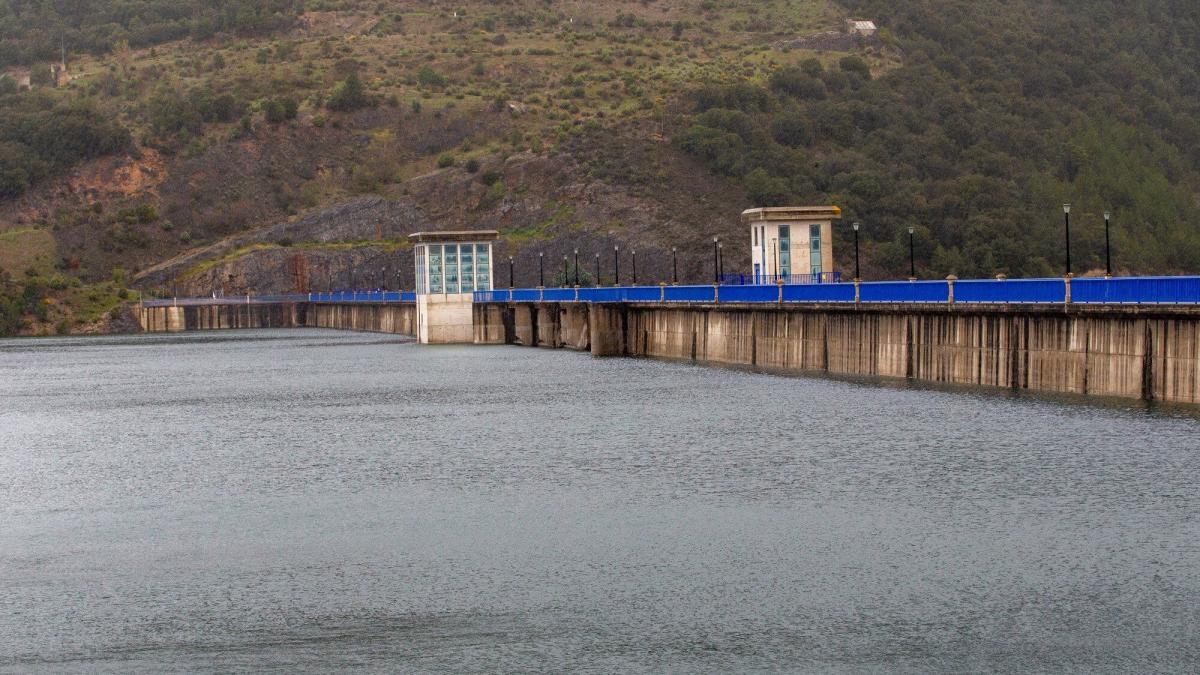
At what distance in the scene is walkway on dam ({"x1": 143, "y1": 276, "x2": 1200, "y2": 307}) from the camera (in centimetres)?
5147

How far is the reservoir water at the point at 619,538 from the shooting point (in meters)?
26.1

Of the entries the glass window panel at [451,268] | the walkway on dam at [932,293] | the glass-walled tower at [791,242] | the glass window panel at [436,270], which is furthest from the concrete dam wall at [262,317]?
the glass-walled tower at [791,242]

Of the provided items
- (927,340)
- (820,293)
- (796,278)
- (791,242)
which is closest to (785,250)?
(791,242)

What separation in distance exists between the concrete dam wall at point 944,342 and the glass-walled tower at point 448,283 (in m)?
28.3

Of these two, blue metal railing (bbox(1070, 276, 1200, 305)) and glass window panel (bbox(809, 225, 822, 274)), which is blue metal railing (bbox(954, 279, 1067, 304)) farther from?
glass window panel (bbox(809, 225, 822, 274))

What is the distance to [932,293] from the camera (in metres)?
65.5

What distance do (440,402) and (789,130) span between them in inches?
5049

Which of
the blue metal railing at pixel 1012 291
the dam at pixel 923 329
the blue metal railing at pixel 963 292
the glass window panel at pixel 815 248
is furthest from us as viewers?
the glass window panel at pixel 815 248

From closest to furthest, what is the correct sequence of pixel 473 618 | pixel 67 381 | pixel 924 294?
pixel 473 618 → pixel 924 294 → pixel 67 381

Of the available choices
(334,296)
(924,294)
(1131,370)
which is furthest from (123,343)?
(1131,370)

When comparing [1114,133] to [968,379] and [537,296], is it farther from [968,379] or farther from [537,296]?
[968,379]

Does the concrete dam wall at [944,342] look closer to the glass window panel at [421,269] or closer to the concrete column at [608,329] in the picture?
the concrete column at [608,329]

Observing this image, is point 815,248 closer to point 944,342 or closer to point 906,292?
point 906,292

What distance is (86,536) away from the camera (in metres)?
36.5
